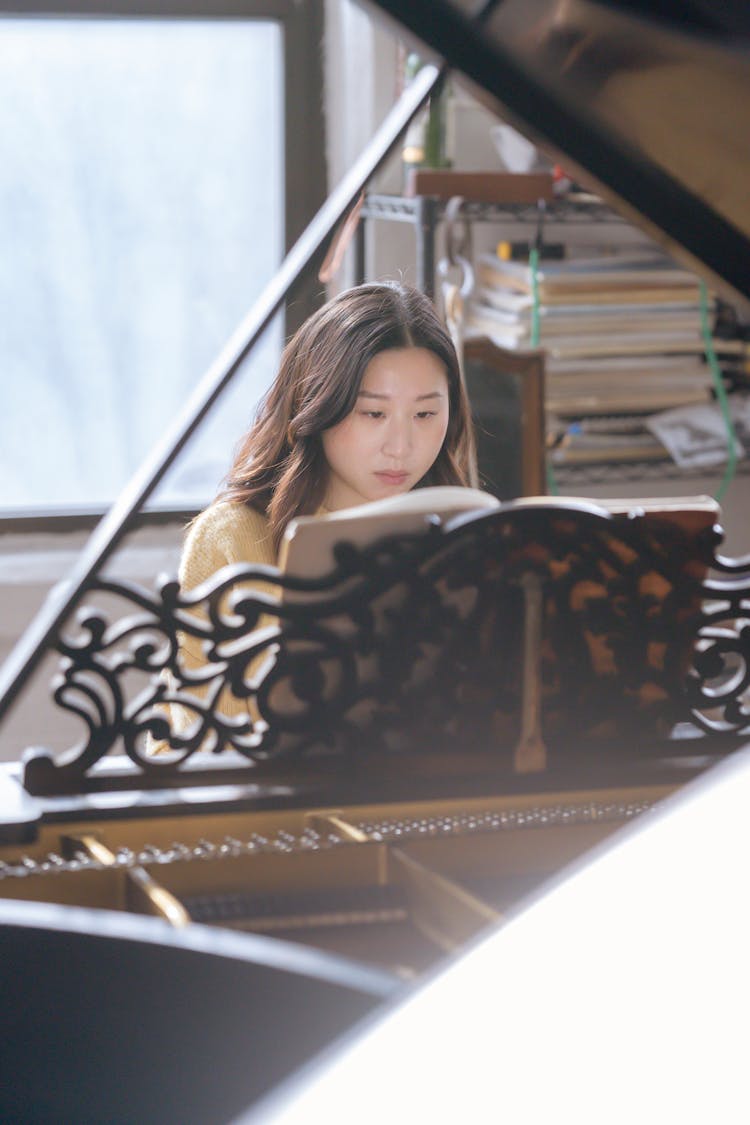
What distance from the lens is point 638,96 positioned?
75 cm

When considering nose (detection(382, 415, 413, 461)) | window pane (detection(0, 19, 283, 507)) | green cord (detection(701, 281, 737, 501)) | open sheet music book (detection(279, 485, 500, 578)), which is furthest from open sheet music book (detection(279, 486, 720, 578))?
window pane (detection(0, 19, 283, 507))

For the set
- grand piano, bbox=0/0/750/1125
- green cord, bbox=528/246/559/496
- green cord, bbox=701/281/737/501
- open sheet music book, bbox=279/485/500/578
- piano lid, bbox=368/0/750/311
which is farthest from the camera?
green cord, bbox=701/281/737/501

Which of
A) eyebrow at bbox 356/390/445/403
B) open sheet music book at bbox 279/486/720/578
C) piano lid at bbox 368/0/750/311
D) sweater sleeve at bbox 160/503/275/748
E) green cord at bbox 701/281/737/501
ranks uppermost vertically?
piano lid at bbox 368/0/750/311

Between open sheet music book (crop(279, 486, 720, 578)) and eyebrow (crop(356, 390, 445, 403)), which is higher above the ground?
open sheet music book (crop(279, 486, 720, 578))

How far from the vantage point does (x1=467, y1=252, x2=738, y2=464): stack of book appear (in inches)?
91.2

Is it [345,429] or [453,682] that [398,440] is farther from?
[453,682]

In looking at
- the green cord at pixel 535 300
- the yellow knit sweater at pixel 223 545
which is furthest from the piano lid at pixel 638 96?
the green cord at pixel 535 300

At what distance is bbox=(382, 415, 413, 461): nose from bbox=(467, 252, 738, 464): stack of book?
916mm

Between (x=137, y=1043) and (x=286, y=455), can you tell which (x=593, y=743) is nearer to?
(x=286, y=455)

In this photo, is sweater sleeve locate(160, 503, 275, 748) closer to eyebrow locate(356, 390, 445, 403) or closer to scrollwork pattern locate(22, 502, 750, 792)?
eyebrow locate(356, 390, 445, 403)

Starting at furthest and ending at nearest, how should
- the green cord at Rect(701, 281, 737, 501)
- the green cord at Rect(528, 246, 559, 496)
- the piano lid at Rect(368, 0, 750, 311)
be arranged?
the green cord at Rect(701, 281, 737, 501) < the green cord at Rect(528, 246, 559, 496) < the piano lid at Rect(368, 0, 750, 311)

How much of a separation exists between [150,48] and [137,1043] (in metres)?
2.29

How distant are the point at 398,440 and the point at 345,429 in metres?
0.05

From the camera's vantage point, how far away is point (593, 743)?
1109 mm
